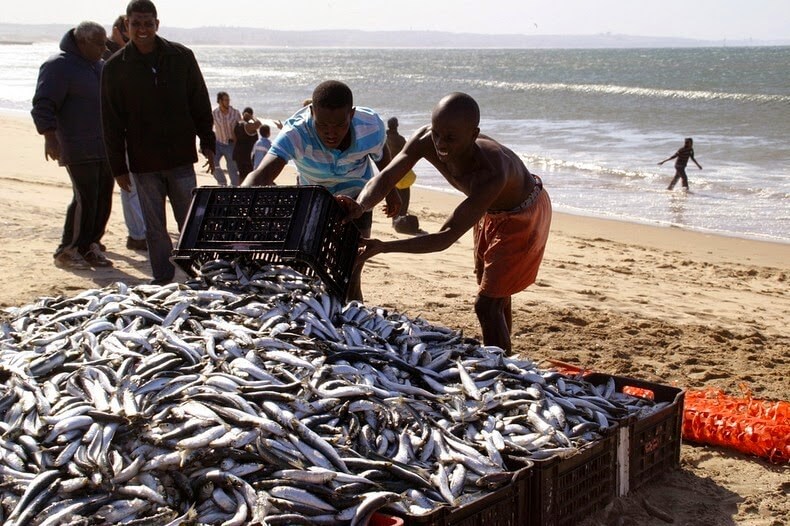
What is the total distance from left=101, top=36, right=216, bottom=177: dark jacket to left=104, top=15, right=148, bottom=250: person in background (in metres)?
1.95

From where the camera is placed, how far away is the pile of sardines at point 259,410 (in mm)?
3535

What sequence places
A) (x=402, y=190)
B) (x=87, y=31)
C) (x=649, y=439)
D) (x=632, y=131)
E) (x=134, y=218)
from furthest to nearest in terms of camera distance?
(x=632, y=131), (x=402, y=190), (x=134, y=218), (x=87, y=31), (x=649, y=439)

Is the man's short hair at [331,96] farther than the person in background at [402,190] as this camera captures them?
No

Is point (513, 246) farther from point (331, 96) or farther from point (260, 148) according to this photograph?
point (260, 148)

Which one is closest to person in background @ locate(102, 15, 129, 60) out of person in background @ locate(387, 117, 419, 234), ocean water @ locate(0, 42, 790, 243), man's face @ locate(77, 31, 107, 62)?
man's face @ locate(77, 31, 107, 62)

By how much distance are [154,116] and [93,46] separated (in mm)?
1860

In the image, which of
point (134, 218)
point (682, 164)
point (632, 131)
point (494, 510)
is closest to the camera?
point (494, 510)

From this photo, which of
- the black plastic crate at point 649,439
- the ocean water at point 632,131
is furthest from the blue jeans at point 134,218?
the ocean water at point 632,131

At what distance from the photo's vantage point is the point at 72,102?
874cm

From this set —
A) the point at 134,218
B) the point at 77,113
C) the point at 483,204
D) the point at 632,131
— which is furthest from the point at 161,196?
the point at 632,131

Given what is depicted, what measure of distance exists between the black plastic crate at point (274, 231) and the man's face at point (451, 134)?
2.27ft

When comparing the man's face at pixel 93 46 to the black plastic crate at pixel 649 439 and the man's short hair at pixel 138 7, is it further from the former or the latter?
the black plastic crate at pixel 649 439

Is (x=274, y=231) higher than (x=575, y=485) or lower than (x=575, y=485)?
higher

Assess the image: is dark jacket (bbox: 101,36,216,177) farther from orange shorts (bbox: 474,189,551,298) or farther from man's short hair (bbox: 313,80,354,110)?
orange shorts (bbox: 474,189,551,298)
